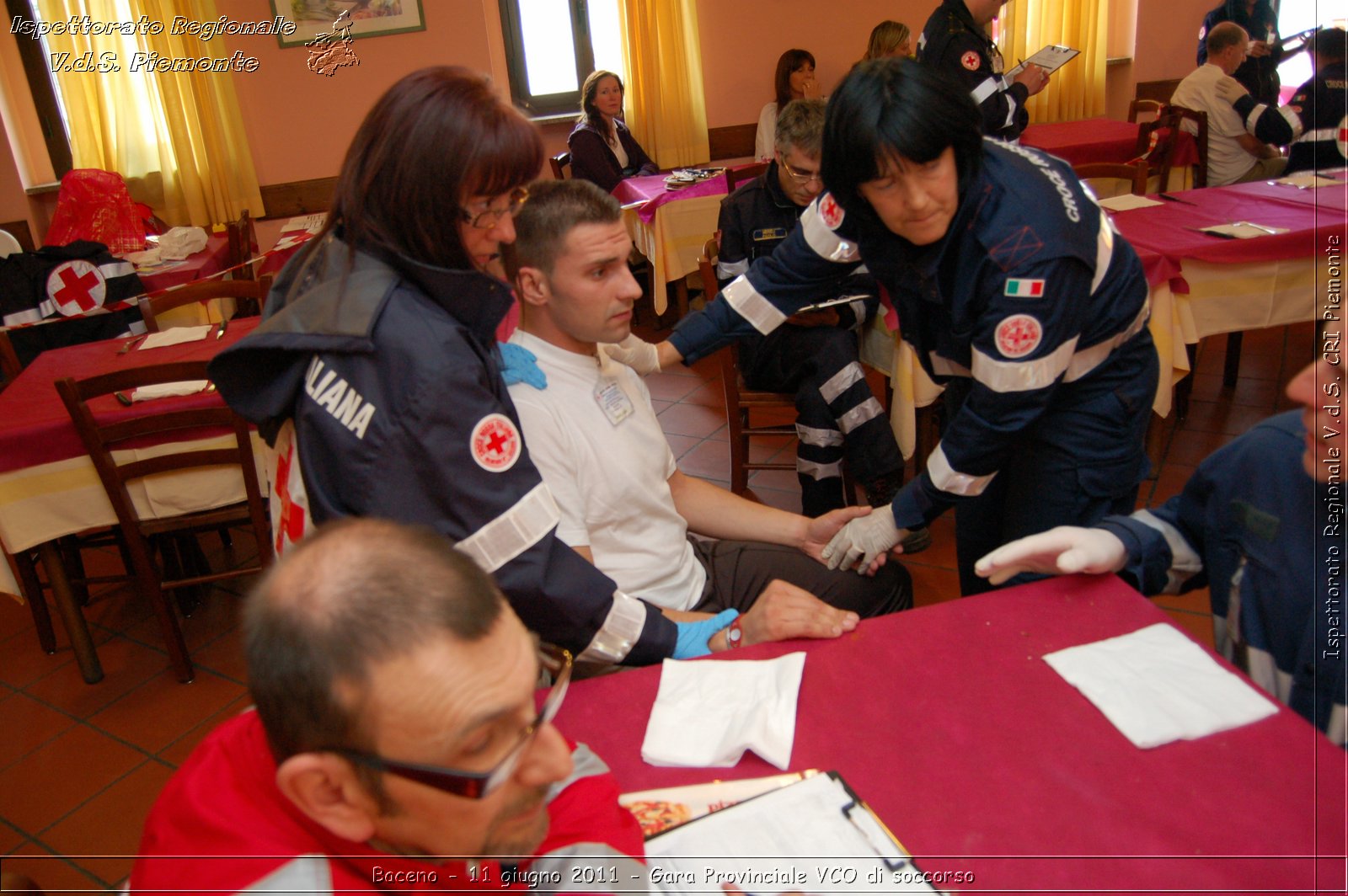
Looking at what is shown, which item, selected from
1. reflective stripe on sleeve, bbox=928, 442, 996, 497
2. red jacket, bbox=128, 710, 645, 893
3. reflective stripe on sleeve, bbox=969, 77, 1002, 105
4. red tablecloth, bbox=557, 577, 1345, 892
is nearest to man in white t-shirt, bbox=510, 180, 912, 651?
reflective stripe on sleeve, bbox=928, 442, 996, 497

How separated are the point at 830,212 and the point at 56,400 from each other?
2323 millimetres

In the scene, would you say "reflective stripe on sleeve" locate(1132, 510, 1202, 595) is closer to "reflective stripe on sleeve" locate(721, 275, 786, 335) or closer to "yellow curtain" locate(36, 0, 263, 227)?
"reflective stripe on sleeve" locate(721, 275, 786, 335)

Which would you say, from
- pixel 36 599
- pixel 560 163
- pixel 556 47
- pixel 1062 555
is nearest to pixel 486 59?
pixel 556 47

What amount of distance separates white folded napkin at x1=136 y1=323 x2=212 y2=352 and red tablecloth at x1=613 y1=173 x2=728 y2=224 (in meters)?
2.38

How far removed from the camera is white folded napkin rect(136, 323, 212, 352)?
3176mm

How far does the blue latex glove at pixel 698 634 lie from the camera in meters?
1.51

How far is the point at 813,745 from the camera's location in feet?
3.62

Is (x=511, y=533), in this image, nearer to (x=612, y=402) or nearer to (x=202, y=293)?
(x=612, y=402)

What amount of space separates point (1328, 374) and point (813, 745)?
2.36 ft

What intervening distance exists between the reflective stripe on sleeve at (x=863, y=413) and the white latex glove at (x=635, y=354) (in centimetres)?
103

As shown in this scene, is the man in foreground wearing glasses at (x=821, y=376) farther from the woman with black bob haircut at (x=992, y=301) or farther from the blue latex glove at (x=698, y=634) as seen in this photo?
the blue latex glove at (x=698, y=634)

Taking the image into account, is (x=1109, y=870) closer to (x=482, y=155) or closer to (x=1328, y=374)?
(x=1328, y=374)

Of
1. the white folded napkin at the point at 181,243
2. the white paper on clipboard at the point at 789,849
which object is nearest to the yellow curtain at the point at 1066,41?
the white folded napkin at the point at 181,243

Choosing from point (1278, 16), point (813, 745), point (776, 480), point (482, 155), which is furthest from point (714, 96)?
point (813, 745)
